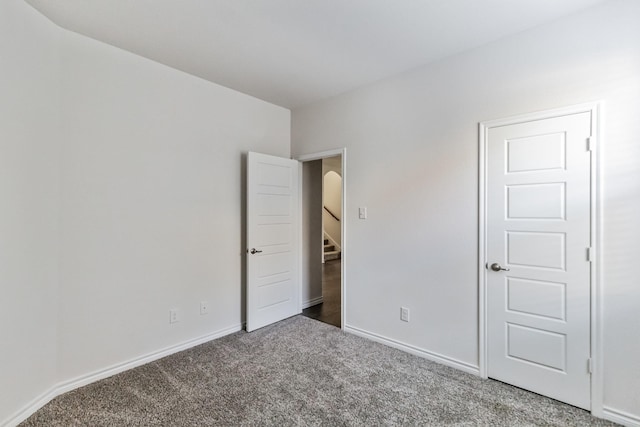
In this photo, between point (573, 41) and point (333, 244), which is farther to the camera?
point (333, 244)

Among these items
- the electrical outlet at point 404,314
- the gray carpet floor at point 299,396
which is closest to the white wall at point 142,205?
the gray carpet floor at point 299,396

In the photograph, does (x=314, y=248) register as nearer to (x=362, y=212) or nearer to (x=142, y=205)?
(x=362, y=212)

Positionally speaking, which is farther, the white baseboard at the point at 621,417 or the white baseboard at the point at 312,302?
the white baseboard at the point at 312,302

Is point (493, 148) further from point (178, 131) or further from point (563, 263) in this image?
point (178, 131)

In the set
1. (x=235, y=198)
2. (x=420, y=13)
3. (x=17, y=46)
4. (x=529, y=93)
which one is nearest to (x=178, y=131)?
(x=235, y=198)

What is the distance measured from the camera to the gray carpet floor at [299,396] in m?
1.83

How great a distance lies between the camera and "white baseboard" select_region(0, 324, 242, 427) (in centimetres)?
182

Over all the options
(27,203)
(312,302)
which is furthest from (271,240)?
(27,203)

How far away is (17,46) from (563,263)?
380cm

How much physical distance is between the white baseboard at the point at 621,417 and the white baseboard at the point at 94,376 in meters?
3.09

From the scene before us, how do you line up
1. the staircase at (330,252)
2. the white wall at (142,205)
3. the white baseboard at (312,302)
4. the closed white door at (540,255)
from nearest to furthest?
the closed white door at (540,255) < the white wall at (142,205) < the white baseboard at (312,302) < the staircase at (330,252)

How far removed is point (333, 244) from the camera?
836 cm

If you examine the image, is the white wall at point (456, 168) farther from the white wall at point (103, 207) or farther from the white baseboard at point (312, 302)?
the white wall at point (103, 207)

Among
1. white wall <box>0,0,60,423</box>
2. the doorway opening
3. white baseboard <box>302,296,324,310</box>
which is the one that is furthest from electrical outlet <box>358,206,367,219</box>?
white wall <box>0,0,60,423</box>
